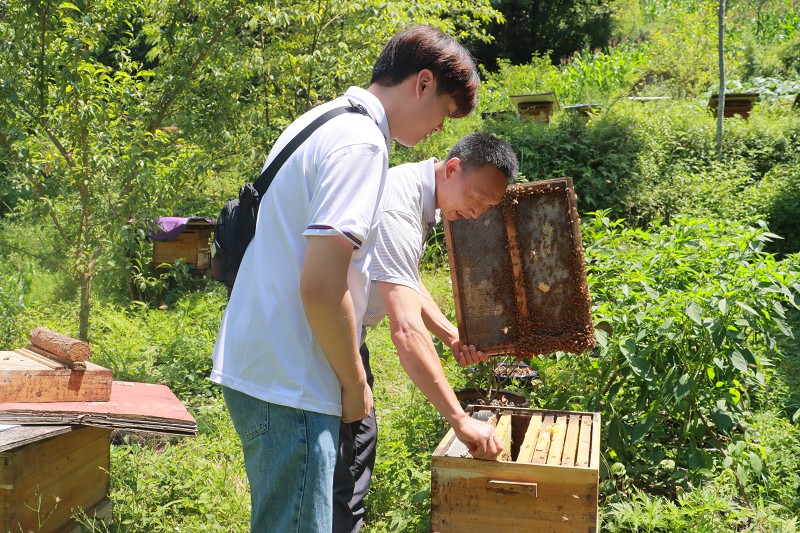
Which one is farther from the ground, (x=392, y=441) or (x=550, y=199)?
A: (x=550, y=199)

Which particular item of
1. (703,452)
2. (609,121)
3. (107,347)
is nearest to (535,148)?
(609,121)

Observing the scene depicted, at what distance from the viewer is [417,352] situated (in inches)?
89.3

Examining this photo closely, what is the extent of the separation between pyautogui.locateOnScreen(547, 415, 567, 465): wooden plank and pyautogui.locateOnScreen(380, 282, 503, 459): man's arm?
14.9 inches

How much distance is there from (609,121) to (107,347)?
7209 mm

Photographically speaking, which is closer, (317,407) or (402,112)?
(317,407)

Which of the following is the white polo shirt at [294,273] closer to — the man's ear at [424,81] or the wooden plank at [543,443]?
the man's ear at [424,81]

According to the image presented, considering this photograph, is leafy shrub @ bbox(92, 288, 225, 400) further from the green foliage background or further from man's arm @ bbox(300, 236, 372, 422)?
man's arm @ bbox(300, 236, 372, 422)

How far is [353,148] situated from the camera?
157cm

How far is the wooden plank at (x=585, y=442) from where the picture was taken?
2.55 m

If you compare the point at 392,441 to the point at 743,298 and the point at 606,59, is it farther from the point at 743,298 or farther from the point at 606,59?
the point at 606,59

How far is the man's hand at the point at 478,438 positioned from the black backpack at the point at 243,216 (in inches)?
36.7

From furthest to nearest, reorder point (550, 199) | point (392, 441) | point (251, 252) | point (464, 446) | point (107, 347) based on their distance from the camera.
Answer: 1. point (107, 347)
2. point (392, 441)
3. point (550, 199)
4. point (464, 446)
5. point (251, 252)

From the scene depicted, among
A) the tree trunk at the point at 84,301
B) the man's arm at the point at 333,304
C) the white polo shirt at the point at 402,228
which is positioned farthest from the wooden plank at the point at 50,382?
the tree trunk at the point at 84,301

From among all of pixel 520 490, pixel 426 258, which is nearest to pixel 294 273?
pixel 520 490
